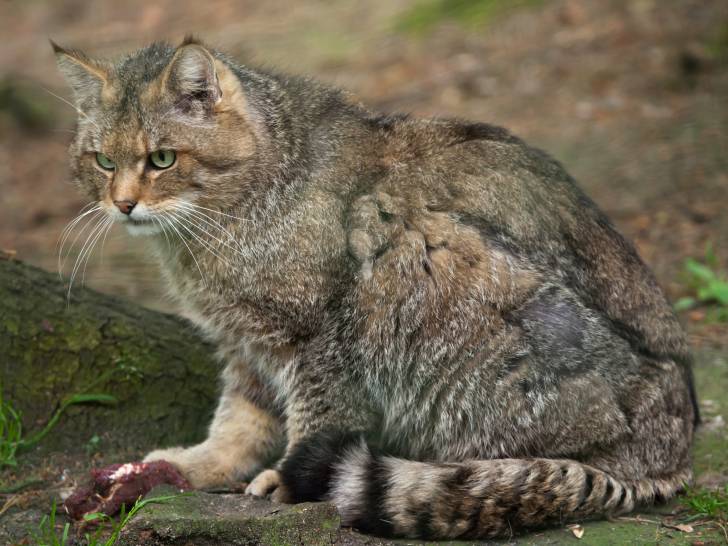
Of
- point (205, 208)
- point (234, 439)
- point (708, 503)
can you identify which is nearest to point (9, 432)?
point (234, 439)

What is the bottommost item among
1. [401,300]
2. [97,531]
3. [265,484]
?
[97,531]

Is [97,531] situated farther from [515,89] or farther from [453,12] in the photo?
[453,12]

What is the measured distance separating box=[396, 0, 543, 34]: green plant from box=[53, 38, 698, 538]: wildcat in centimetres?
653

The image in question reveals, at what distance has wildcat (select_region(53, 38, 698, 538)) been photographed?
3713mm

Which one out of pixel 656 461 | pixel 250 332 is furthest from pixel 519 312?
pixel 250 332

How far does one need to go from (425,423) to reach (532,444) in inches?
18.6

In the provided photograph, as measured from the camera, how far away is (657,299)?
4152mm

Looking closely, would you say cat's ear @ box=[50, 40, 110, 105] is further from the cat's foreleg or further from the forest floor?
the cat's foreleg

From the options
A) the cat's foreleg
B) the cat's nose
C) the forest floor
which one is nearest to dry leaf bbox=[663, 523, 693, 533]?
the forest floor

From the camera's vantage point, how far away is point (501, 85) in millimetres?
9328

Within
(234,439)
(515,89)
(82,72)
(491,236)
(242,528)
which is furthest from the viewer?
(515,89)

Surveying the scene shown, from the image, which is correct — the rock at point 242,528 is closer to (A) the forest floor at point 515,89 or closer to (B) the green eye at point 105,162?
(A) the forest floor at point 515,89

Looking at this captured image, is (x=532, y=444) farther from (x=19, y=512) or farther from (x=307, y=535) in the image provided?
(x=19, y=512)

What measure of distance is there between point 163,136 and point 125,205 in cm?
33
